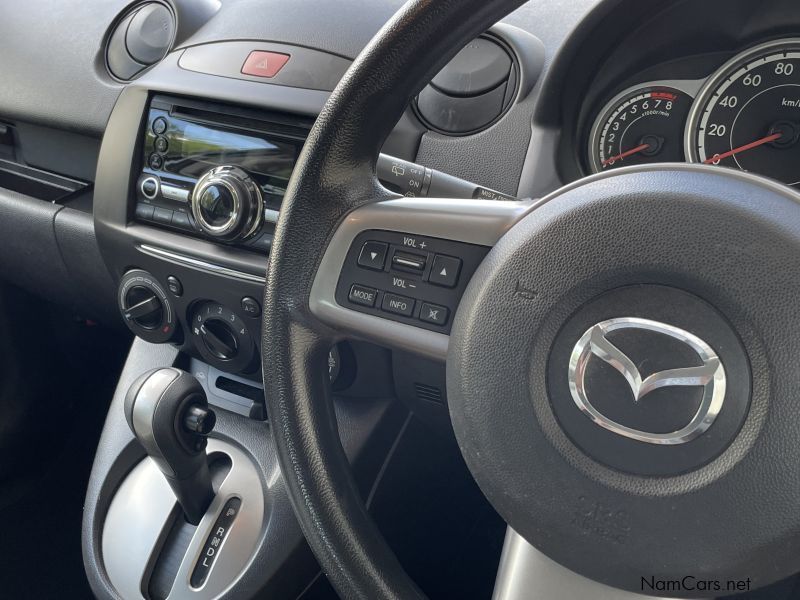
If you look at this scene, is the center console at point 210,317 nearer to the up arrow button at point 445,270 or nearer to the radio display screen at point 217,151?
the radio display screen at point 217,151

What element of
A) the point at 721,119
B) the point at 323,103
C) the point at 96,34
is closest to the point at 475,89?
the point at 323,103

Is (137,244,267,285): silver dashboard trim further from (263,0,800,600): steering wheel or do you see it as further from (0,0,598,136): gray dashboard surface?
(263,0,800,600): steering wheel

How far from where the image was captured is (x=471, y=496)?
132cm

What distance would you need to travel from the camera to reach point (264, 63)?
1080mm

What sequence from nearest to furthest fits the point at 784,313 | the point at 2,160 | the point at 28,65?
the point at 784,313 < the point at 28,65 < the point at 2,160

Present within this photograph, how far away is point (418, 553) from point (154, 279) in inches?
23.0

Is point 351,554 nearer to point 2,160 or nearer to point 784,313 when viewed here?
point 784,313

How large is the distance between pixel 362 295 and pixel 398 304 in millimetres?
34

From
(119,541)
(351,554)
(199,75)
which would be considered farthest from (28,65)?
(351,554)

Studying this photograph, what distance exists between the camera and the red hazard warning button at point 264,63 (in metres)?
1.07

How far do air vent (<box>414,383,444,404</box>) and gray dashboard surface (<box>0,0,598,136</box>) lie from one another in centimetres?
44

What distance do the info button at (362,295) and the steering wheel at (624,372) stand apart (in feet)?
0.17

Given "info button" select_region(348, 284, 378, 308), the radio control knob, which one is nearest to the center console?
the radio control knob

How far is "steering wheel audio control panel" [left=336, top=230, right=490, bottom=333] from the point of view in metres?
0.66
